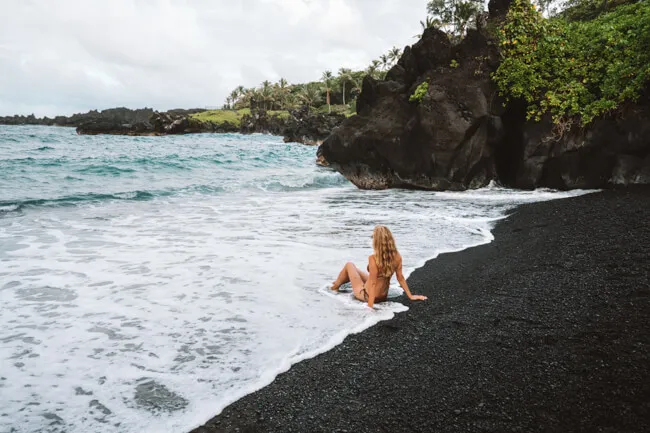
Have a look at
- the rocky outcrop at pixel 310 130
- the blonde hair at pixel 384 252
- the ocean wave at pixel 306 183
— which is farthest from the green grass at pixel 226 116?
the blonde hair at pixel 384 252

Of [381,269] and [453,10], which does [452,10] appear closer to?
[453,10]

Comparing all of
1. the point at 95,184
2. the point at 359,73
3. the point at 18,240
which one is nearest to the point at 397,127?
the point at 18,240

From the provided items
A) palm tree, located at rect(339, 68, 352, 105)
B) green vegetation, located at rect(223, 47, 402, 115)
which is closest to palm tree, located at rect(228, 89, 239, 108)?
green vegetation, located at rect(223, 47, 402, 115)

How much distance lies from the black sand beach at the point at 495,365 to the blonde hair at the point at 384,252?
2.12 ft

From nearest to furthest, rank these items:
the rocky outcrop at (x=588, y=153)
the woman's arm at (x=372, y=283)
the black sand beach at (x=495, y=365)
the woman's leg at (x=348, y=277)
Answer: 1. the black sand beach at (x=495, y=365)
2. the woman's arm at (x=372, y=283)
3. the woman's leg at (x=348, y=277)
4. the rocky outcrop at (x=588, y=153)

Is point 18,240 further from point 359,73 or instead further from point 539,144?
point 359,73

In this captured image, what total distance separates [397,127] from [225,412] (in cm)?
1486

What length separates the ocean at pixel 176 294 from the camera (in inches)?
142

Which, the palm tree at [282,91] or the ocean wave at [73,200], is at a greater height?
the palm tree at [282,91]

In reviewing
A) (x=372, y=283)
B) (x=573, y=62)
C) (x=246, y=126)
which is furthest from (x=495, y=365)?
(x=246, y=126)

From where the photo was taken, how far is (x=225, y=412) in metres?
3.32

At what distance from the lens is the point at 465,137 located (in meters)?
14.8

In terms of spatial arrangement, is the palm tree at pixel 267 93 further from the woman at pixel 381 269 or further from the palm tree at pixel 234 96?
the woman at pixel 381 269

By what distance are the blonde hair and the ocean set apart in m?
0.54
